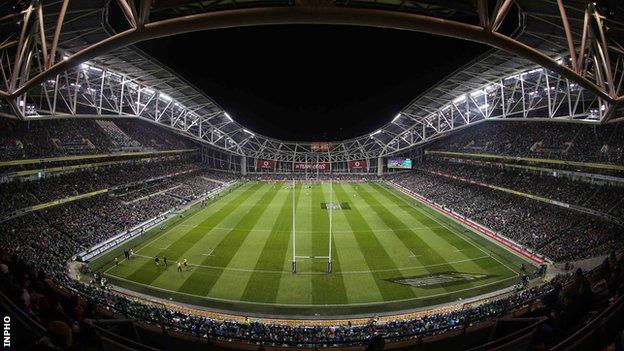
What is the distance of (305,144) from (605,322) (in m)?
82.3

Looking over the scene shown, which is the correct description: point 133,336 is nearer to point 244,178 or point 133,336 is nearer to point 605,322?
point 605,322

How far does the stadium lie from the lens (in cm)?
927

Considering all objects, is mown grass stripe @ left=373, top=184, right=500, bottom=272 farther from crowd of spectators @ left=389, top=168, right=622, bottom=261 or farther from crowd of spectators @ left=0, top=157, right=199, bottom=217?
crowd of spectators @ left=0, top=157, right=199, bottom=217

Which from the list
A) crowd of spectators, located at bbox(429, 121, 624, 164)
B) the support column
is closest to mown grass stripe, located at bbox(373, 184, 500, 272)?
crowd of spectators, located at bbox(429, 121, 624, 164)

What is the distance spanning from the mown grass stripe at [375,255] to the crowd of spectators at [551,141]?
68.9 feet

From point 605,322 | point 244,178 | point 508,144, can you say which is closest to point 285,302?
point 605,322

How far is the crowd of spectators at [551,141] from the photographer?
3238 cm

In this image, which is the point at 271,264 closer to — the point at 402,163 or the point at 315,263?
the point at 315,263

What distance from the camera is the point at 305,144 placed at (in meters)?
85.9

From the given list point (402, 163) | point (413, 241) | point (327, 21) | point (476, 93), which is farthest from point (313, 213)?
point (327, 21)

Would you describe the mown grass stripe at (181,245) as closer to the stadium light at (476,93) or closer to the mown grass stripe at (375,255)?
the mown grass stripe at (375,255)

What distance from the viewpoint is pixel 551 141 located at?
4025cm

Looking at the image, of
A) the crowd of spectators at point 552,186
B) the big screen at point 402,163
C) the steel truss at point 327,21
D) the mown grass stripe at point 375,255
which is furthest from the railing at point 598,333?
the big screen at point 402,163

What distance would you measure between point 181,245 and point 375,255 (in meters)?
18.0
